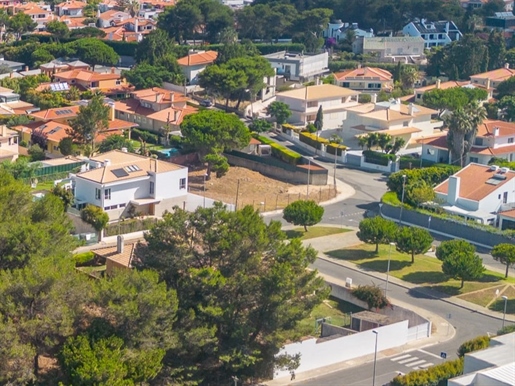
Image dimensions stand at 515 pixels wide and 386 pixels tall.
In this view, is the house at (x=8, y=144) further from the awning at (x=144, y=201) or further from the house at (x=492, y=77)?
the house at (x=492, y=77)

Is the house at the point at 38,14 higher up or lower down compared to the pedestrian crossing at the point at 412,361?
higher up

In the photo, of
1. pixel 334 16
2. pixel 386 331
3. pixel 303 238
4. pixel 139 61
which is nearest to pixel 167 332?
pixel 386 331

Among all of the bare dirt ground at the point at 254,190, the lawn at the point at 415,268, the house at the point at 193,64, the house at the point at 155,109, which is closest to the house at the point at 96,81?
the house at the point at 155,109

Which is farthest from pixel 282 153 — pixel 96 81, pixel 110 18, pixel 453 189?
pixel 110 18

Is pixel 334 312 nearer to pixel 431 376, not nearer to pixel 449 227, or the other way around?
pixel 431 376

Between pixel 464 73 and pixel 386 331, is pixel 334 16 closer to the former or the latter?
pixel 464 73

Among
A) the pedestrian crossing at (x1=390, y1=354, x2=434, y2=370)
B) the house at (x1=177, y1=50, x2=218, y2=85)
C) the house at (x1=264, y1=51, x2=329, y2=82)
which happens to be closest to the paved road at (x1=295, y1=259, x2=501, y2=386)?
the pedestrian crossing at (x1=390, y1=354, x2=434, y2=370)
